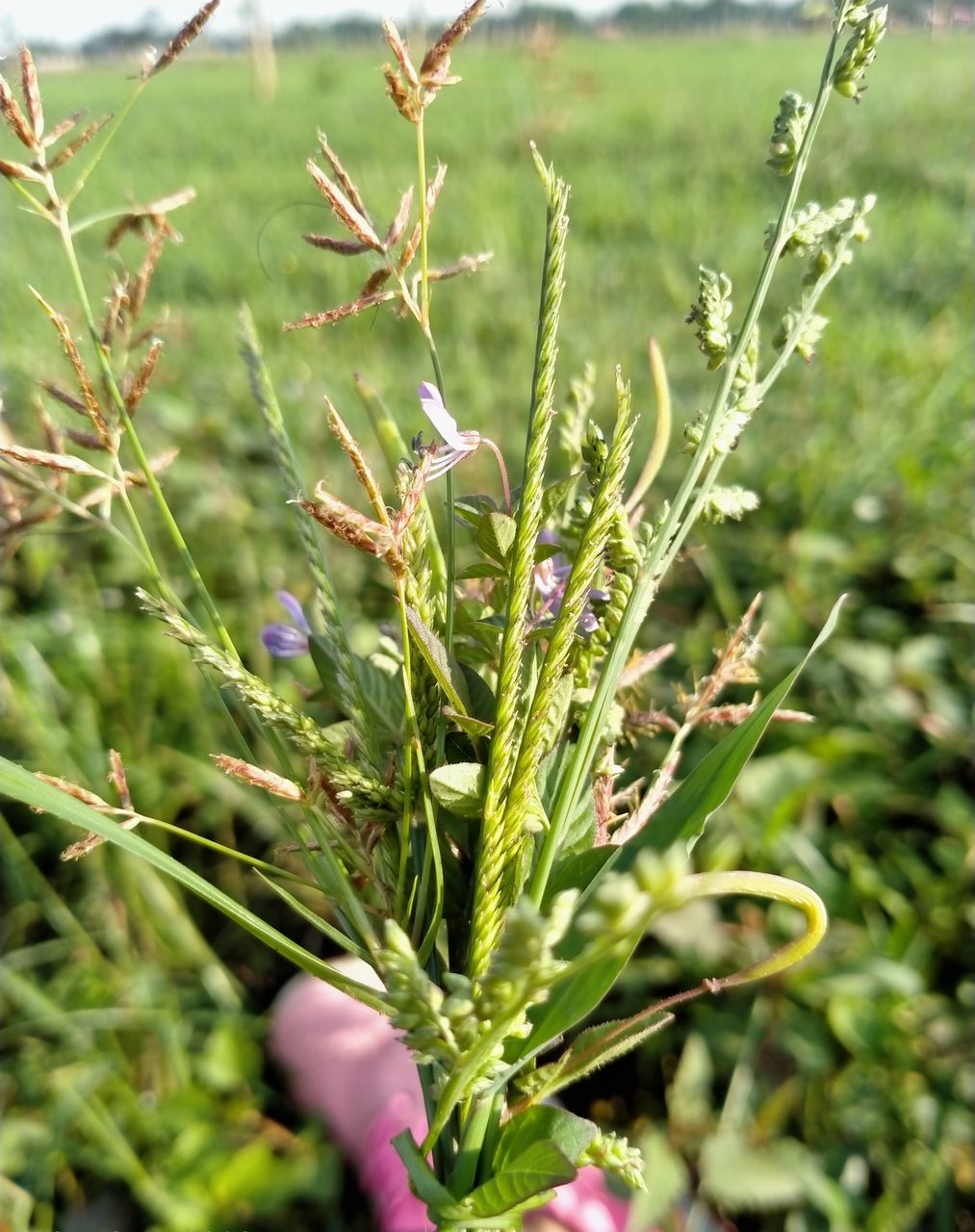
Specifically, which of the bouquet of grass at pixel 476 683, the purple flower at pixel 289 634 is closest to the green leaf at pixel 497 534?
the bouquet of grass at pixel 476 683

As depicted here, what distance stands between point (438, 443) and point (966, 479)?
1267 millimetres

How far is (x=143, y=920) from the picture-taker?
1.03m

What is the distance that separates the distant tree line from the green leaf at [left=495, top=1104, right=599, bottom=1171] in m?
0.33

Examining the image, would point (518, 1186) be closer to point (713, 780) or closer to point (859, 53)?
point (713, 780)

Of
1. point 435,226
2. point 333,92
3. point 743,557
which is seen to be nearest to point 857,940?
point 743,557

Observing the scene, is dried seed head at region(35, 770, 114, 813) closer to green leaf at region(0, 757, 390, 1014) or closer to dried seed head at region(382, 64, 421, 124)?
green leaf at region(0, 757, 390, 1014)

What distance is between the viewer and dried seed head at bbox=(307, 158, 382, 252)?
0.84ft

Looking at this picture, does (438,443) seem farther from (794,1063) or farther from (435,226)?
(435,226)

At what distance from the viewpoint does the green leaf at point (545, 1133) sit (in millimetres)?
279

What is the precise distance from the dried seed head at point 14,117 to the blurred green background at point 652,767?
0.08 metres

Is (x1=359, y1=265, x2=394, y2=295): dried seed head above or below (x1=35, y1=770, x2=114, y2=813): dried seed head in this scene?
above

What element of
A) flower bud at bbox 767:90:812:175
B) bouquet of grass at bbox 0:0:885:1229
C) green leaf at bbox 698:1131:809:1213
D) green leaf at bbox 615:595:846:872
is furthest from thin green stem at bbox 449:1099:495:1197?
green leaf at bbox 698:1131:809:1213

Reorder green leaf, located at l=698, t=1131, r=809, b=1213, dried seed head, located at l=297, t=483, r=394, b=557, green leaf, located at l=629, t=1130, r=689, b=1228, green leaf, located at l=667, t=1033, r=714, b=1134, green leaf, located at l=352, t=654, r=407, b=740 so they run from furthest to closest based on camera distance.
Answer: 1. green leaf, located at l=667, t=1033, r=714, b=1134
2. green leaf, located at l=698, t=1131, r=809, b=1213
3. green leaf, located at l=629, t=1130, r=689, b=1228
4. green leaf, located at l=352, t=654, r=407, b=740
5. dried seed head, located at l=297, t=483, r=394, b=557

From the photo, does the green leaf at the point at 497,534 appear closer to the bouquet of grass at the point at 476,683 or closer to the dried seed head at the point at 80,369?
the bouquet of grass at the point at 476,683
